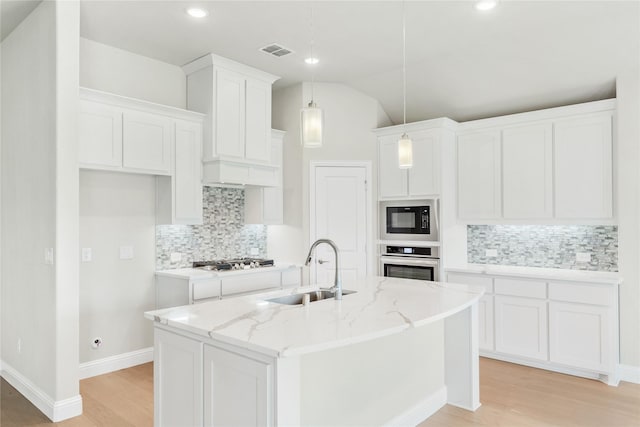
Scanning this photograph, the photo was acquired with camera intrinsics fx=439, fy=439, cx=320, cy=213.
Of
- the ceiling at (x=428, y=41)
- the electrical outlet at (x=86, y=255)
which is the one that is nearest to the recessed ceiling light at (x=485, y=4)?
the ceiling at (x=428, y=41)

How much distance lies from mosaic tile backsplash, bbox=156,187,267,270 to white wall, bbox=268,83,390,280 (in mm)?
362

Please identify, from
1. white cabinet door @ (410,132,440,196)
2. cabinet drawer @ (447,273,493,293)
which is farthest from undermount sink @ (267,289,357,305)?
white cabinet door @ (410,132,440,196)

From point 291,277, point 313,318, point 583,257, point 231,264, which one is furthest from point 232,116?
point 583,257

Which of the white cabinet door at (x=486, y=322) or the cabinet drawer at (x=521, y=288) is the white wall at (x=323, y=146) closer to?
the white cabinet door at (x=486, y=322)

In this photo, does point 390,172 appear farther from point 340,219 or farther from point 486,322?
point 486,322

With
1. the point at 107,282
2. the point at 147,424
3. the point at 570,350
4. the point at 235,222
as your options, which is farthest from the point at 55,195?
the point at 570,350

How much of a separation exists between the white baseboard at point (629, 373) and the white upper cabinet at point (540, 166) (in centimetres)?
130

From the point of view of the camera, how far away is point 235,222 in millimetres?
5055

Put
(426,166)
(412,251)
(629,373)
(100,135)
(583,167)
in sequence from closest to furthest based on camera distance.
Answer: (100,135), (629,373), (583,167), (426,166), (412,251)

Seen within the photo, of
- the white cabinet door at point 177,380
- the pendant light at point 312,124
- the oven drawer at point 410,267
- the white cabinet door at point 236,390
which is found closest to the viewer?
the white cabinet door at point 236,390

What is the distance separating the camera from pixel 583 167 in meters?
4.07

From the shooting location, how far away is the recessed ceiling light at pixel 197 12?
3369 mm

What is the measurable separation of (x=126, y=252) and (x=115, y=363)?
40.1 inches

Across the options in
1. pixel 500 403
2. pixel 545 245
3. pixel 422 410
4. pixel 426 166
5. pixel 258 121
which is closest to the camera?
pixel 422 410
